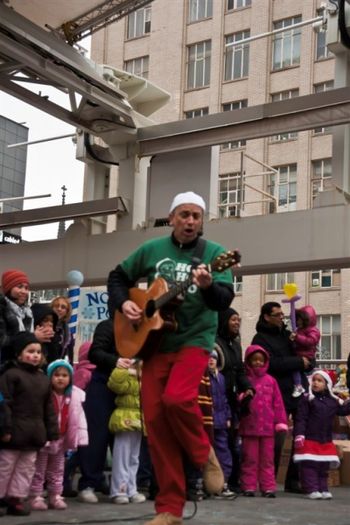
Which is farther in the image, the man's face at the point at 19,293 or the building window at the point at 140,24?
the building window at the point at 140,24

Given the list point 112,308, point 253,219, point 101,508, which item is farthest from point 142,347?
point 253,219

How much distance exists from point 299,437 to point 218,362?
1.26 m

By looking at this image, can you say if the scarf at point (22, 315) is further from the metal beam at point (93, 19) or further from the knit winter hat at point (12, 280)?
the metal beam at point (93, 19)

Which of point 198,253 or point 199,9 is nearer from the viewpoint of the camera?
point 198,253

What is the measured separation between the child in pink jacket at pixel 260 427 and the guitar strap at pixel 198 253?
4.45m

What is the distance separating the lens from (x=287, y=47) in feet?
168

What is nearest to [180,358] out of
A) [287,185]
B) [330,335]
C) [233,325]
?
[233,325]

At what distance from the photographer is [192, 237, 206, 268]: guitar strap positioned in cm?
596

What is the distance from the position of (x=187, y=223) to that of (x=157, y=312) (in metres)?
0.63

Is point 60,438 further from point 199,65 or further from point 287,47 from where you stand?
point 199,65

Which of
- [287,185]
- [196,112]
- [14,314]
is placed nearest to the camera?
[14,314]

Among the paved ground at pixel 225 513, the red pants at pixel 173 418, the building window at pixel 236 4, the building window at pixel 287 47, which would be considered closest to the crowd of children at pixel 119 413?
the paved ground at pixel 225 513

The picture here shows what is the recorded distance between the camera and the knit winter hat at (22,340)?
26.5 feet

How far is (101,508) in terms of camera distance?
27.4 feet
